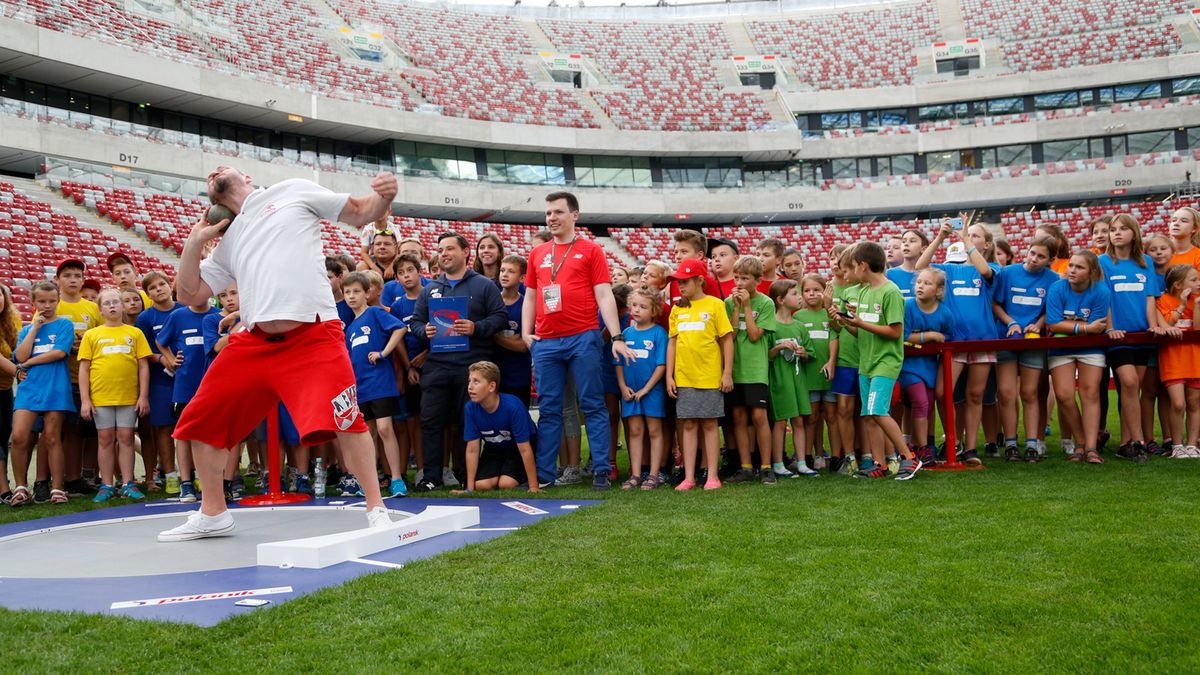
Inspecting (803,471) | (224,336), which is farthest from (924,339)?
(224,336)

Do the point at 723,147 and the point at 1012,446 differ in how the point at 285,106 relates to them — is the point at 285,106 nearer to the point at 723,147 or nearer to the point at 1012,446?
the point at 723,147

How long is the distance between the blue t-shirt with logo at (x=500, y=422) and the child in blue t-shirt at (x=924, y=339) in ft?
11.0

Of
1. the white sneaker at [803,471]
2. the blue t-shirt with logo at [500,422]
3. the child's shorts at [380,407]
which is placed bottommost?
the white sneaker at [803,471]

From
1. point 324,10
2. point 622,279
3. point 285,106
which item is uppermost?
point 324,10

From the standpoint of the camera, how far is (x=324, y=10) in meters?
44.9

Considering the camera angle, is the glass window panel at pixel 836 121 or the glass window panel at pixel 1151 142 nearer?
the glass window panel at pixel 1151 142

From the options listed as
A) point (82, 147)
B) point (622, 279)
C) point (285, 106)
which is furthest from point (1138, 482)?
point (285, 106)

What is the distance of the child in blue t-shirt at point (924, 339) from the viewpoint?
793cm

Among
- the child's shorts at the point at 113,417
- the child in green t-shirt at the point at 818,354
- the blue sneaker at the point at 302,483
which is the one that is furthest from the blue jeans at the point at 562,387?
the child's shorts at the point at 113,417

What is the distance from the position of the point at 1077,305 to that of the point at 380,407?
6.21 metres

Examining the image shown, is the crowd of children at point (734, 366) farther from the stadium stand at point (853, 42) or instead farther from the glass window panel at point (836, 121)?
the stadium stand at point (853, 42)

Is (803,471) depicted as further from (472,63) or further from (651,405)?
(472,63)

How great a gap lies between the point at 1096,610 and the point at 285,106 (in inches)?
1424

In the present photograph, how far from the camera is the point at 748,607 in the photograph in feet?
11.5
